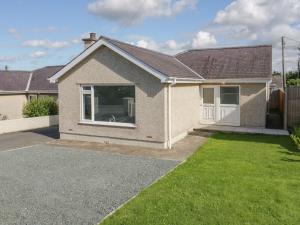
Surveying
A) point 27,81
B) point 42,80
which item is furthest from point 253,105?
point 27,81

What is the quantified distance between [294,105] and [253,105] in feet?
8.30

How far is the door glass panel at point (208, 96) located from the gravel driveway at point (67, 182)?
8.82 meters

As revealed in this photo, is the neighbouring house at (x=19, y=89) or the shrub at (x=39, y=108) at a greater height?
the neighbouring house at (x=19, y=89)

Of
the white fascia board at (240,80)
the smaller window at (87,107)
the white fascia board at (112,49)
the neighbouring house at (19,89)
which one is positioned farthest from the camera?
the neighbouring house at (19,89)

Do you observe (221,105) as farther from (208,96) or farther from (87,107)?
(87,107)

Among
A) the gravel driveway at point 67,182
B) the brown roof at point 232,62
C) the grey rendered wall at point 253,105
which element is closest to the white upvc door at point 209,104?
the brown roof at point 232,62

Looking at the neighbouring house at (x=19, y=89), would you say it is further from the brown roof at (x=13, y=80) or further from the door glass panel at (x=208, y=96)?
the door glass panel at (x=208, y=96)

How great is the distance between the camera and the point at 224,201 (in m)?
7.42

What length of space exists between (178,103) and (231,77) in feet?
16.4

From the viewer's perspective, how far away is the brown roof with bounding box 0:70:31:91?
2863 centimetres

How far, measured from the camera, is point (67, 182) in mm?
9258

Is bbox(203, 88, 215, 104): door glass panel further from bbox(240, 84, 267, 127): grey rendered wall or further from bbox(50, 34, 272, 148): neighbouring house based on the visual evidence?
bbox(240, 84, 267, 127): grey rendered wall

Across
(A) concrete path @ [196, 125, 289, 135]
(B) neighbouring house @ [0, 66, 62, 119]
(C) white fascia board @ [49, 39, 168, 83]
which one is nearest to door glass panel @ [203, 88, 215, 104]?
(A) concrete path @ [196, 125, 289, 135]

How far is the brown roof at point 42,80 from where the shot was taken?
2821 cm
